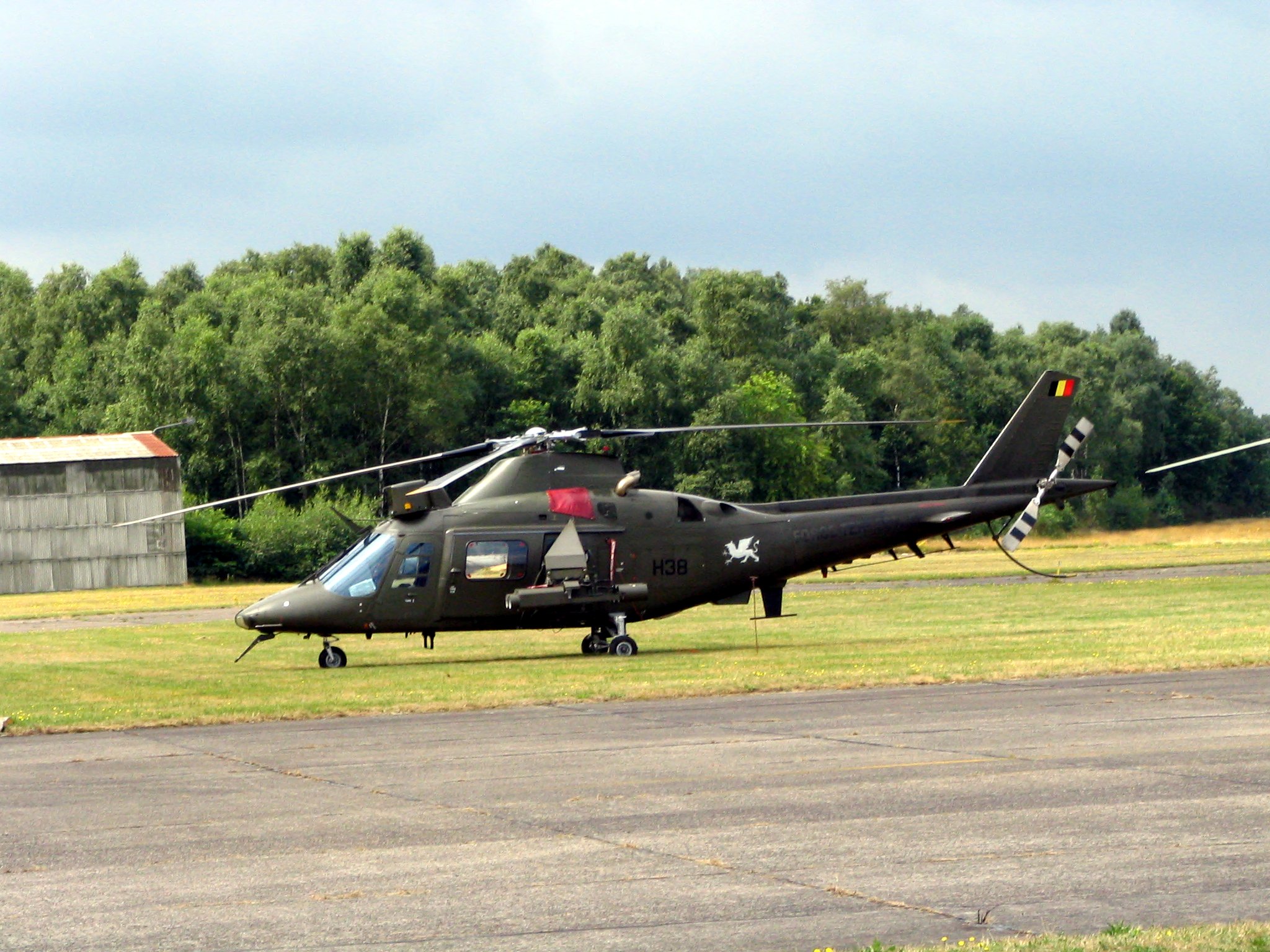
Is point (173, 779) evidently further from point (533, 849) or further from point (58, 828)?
point (533, 849)

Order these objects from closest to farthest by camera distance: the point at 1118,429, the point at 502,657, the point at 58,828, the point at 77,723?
the point at 58,828 < the point at 77,723 < the point at 502,657 < the point at 1118,429

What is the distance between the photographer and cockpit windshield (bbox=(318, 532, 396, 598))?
23.8 metres

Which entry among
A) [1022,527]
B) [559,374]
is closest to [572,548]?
[1022,527]

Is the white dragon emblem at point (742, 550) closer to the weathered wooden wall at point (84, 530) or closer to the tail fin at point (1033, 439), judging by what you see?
the tail fin at point (1033, 439)

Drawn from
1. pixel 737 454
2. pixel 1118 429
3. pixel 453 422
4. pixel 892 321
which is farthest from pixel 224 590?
pixel 892 321

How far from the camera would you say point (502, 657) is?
25.7 meters

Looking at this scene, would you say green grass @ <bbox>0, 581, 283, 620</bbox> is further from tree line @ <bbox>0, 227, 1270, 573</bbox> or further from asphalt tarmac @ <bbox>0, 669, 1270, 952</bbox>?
asphalt tarmac @ <bbox>0, 669, 1270, 952</bbox>

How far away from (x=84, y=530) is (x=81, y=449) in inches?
Result: 145

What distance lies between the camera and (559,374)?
8769 cm

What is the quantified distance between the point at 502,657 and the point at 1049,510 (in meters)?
59.3

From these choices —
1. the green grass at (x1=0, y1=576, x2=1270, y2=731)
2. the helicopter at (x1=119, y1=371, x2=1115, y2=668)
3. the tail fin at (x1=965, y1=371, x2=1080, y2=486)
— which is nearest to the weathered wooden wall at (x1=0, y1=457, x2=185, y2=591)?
the green grass at (x1=0, y1=576, x2=1270, y2=731)

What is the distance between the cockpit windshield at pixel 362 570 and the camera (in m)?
23.8

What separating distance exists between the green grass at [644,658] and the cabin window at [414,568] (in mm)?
1268

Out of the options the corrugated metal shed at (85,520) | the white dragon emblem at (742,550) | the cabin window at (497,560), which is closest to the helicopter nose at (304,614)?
the cabin window at (497,560)
